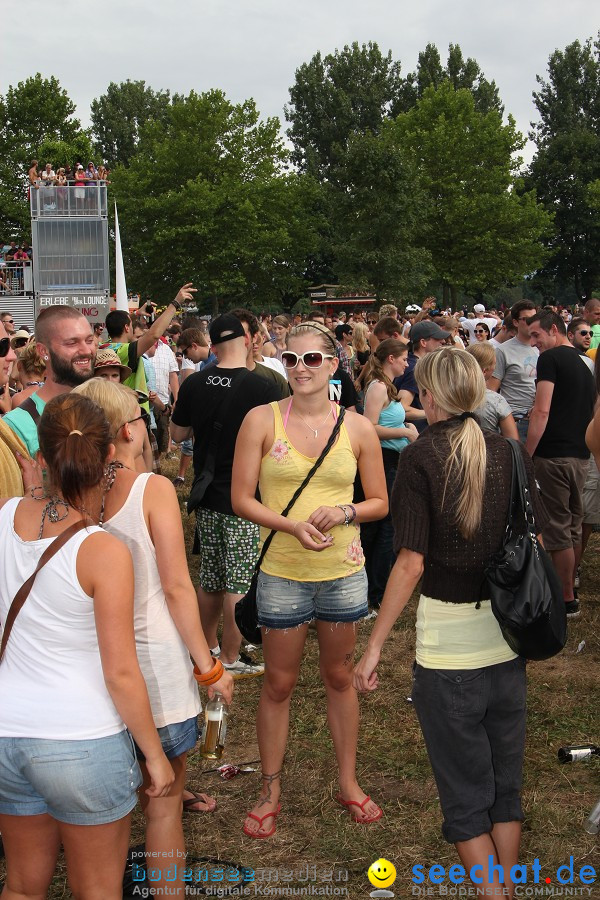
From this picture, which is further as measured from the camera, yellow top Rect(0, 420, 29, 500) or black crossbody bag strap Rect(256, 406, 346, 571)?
black crossbody bag strap Rect(256, 406, 346, 571)

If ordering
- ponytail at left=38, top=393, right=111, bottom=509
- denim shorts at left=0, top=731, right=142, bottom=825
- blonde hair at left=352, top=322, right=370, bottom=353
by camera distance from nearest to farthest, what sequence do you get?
denim shorts at left=0, top=731, right=142, bottom=825, ponytail at left=38, top=393, right=111, bottom=509, blonde hair at left=352, top=322, right=370, bottom=353

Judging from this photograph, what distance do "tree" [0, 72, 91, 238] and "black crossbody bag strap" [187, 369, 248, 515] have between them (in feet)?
147

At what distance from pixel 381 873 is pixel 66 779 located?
5.60 ft

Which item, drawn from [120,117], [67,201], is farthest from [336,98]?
[67,201]

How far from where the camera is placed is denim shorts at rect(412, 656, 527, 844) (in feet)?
9.14

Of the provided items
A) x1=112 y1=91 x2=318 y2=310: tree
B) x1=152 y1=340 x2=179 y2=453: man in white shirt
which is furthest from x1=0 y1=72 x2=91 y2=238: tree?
x1=152 y1=340 x2=179 y2=453: man in white shirt

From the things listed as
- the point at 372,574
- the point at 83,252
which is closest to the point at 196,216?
the point at 83,252

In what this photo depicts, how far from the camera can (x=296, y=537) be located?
11.6 feet

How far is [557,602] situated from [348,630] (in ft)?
3.83

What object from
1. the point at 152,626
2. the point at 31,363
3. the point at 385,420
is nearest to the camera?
the point at 152,626

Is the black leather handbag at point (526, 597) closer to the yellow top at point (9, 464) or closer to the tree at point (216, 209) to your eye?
the yellow top at point (9, 464)

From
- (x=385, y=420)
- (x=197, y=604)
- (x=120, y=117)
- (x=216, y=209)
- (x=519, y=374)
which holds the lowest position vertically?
(x=197, y=604)

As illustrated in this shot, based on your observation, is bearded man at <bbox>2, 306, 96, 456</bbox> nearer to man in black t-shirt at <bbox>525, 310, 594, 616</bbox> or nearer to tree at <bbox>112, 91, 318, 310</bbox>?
man in black t-shirt at <bbox>525, 310, 594, 616</bbox>
